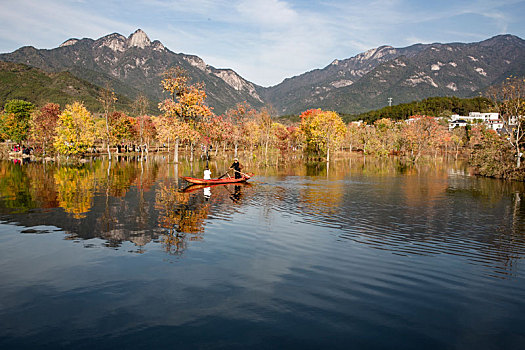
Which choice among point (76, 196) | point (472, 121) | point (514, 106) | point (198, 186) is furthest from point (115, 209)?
point (472, 121)

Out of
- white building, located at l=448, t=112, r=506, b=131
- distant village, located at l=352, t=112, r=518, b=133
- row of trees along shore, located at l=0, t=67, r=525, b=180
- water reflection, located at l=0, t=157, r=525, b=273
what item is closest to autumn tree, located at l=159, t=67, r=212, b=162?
row of trees along shore, located at l=0, t=67, r=525, b=180

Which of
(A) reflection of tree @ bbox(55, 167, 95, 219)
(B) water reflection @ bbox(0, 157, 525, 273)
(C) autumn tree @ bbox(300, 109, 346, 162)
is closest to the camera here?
(B) water reflection @ bbox(0, 157, 525, 273)

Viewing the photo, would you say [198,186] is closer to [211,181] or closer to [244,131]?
[211,181]

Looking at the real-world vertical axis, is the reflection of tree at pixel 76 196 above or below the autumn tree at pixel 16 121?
below

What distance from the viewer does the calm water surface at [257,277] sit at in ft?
25.8

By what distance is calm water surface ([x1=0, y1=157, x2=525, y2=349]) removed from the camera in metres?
7.87

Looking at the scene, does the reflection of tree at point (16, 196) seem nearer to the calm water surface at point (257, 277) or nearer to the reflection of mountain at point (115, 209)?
the reflection of mountain at point (115, 209)

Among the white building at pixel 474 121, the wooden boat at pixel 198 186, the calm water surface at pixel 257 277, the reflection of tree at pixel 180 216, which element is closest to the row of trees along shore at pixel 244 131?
the wooden boat at pixel 198 186

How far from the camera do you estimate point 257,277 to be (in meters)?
11.0

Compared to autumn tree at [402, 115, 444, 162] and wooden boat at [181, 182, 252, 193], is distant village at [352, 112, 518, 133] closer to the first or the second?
autumn tree at [402, 115, 444, 162]

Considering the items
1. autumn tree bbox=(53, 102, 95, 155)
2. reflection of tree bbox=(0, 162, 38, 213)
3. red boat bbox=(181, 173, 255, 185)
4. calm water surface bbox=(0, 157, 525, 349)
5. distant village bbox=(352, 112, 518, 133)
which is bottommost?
calm water surface bbox=(0, 157, 525, 349)

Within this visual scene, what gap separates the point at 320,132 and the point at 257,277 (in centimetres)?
6654

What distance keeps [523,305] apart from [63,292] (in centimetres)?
1279

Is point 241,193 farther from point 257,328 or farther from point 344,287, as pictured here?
point 257,328
